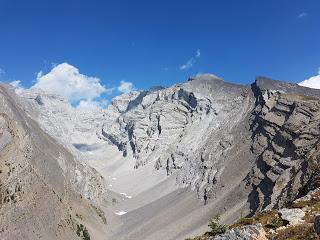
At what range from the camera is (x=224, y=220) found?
147 meters

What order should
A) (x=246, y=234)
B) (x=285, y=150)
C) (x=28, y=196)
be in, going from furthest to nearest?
(x=28, y=196) → (x=285, y=150) → (x=246, y=234)

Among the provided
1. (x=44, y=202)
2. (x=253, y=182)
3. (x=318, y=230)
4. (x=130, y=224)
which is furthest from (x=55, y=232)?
(x=318, y=230)

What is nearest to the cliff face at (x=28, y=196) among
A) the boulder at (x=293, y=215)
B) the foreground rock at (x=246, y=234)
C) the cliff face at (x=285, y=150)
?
the cliff face at (x=285, y=150)

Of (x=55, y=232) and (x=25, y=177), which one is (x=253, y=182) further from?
(x=25, y=177)

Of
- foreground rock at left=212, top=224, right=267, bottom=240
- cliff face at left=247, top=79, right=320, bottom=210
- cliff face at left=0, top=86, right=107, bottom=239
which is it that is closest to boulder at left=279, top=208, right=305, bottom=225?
foreground rock at left=212, top=224, right=267, bottom=240

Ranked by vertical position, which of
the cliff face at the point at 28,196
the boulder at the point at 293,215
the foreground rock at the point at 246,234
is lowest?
the boulder at the point at 293,215

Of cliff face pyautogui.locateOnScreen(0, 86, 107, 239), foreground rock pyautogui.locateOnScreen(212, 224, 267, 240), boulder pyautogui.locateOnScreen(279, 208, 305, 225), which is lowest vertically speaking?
boulder pyautogui.locateOnScreen(279, 208, 305, 225)

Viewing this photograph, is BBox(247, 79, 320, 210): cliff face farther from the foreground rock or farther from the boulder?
the foreground rock

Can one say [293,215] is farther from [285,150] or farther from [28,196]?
[28,196]

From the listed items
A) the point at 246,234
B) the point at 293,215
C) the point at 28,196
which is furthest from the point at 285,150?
the point at 246,234

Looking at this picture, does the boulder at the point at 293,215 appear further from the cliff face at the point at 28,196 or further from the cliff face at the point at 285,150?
the cliff face at the point at 28,196

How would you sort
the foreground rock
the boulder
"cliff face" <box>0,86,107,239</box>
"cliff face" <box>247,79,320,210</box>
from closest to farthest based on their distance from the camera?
the foreground rock < the boulder < "cliff face" <box>247,79,320,210</box> < "cliff face" <box>0,86,107,239</box>

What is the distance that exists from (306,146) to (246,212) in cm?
2638

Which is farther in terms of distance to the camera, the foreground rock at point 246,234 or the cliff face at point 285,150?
the cliff face at point 285,150
